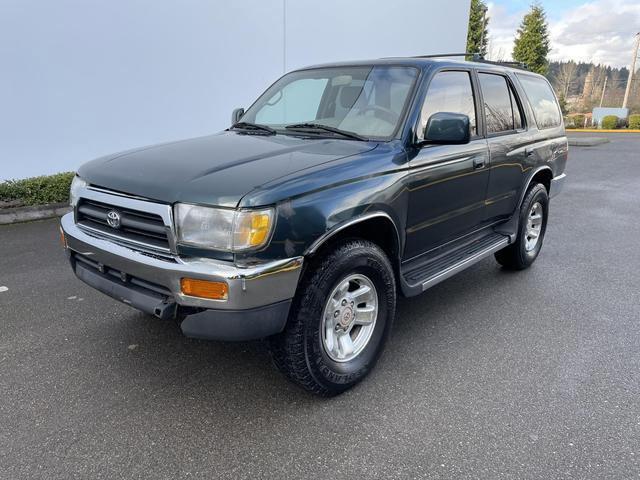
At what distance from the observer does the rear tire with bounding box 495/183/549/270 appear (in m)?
4.79

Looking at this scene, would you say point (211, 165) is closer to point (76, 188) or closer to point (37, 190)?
point (76, 188)

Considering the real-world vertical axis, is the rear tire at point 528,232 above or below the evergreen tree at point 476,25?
below

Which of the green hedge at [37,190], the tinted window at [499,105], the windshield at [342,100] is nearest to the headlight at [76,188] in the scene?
the windshield at [342,100]

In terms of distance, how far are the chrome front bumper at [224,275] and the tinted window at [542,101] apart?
3494 mm

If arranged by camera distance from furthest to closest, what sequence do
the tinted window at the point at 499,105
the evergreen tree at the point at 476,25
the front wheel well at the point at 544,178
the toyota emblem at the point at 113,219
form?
the evergreen tree at the point at 476,25 → the front wheel well at the point at 544,178 → the tinted window at the point at 499,105 → the toyota emblem at the point at 113,219

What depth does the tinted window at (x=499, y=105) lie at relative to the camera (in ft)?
13.4

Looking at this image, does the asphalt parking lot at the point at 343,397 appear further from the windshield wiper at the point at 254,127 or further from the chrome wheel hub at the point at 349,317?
the windshield wiper at the point at 254,127

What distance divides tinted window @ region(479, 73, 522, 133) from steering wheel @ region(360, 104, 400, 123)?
1.12 metres

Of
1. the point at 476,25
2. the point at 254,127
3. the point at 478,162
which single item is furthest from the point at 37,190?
the point at 476,25

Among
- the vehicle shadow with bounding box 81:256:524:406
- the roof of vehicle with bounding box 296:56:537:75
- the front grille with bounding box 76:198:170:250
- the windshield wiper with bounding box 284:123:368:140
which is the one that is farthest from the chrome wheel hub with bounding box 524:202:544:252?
the front grille with bounding box 76:198:170:250

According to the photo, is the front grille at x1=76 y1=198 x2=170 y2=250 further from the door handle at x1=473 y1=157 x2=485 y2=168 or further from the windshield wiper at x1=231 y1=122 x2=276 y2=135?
the door handle at x1=473 y1=157 x2=485 y2=168

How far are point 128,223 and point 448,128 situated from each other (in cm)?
197

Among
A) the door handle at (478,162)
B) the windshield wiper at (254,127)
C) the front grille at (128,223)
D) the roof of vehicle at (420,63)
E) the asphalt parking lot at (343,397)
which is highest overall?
the roof of vehicle at (420,63)

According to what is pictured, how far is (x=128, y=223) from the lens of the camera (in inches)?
103
